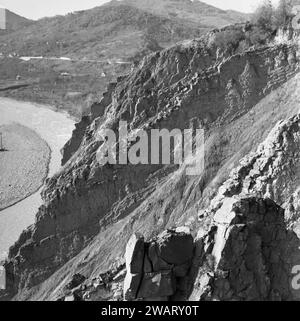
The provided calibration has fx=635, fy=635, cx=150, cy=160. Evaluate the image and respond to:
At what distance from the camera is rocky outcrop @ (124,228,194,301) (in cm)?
1385

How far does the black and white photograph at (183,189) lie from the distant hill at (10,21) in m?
137

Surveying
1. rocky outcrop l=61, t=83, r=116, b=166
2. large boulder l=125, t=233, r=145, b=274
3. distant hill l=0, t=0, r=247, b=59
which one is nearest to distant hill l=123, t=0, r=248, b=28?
distant hill l=0, t=0, r=247, b=59

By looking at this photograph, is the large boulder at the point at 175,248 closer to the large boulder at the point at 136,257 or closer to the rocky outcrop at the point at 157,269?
the rocky outcrop at the point at 157,269

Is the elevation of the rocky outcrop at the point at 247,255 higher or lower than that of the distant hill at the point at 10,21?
lower

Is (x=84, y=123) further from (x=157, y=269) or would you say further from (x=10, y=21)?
(x=10, y=21)

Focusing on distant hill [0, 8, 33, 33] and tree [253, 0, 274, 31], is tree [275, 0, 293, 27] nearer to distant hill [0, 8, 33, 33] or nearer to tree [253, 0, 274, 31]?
tree [253, 0, 274, 31]

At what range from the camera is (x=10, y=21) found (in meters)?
168

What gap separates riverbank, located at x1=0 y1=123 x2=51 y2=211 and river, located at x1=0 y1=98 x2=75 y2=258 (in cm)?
77

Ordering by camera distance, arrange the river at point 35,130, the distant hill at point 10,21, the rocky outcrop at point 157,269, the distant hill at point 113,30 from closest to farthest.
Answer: the rocky outcrop at point 157,269 < the river at point 35,130 < the distant hill at point 113,30 < the distant hill at point 10,21

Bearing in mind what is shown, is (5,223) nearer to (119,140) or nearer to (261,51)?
(119,140)

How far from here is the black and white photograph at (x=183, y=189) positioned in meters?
13.9

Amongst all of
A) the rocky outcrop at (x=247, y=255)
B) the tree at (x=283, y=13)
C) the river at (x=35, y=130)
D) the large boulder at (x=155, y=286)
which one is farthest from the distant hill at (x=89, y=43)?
the large boulder at (x=155, y=286)

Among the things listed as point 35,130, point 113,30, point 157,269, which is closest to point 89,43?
point 113,30

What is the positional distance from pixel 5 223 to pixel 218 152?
23.0 m
